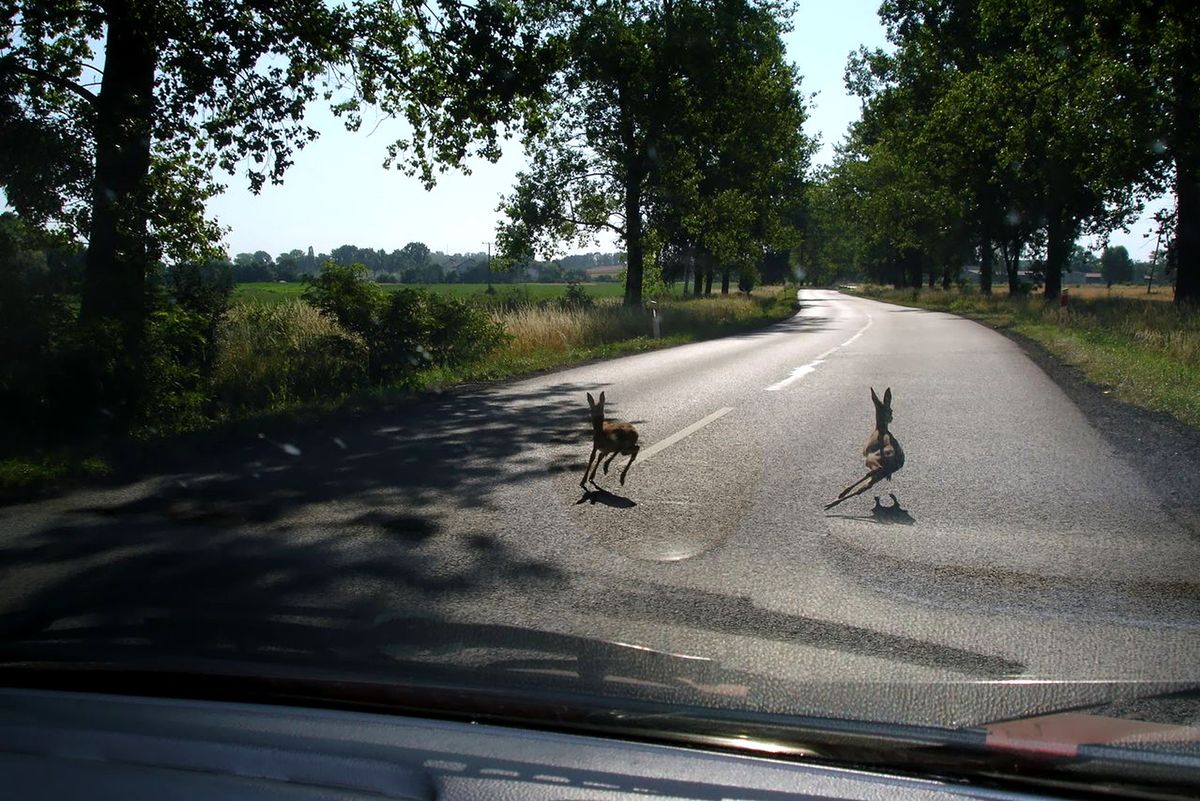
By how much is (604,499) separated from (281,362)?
29.5 ft

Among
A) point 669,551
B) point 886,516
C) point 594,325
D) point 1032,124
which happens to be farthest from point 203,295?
point 1032,124

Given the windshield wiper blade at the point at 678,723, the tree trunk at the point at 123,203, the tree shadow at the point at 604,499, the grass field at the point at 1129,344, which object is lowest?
the tree shadow at the point at 604,499

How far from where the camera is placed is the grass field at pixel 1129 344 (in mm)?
12328

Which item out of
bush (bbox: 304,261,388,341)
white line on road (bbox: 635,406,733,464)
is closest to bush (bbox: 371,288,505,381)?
bush (bbox: 304,261,388,341)

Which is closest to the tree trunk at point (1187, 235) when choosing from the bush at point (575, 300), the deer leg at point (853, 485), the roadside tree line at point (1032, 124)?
the roadside tree line at point (1032, 124)

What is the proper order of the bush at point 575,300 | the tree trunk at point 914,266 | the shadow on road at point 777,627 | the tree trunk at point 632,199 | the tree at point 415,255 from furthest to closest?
the tree trunk at point 914,266 → the tree at point 415,255 → the tree trunk at point 632,199 → the bush at point 575,300 → the shadow on road at point 777,627

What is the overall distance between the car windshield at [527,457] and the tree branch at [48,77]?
0.15ft

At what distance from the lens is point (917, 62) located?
42.4m

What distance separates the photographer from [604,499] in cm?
721

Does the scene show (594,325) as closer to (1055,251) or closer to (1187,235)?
(1187,235)

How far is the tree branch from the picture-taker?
12.0 metres

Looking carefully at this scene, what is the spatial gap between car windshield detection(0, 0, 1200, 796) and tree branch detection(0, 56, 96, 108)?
0.05 metres

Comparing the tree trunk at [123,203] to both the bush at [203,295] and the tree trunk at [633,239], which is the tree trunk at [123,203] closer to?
the bush at [203,295]

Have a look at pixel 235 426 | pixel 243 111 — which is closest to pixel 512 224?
pixel 243 111
